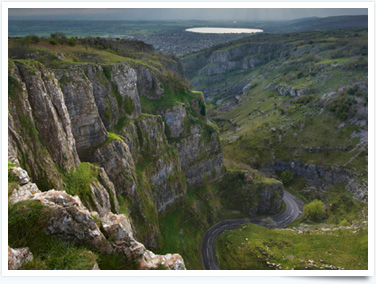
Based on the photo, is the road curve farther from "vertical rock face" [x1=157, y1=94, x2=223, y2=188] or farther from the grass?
"vertical rock face" [x1=157, y1=94, x2=223, y2=188]

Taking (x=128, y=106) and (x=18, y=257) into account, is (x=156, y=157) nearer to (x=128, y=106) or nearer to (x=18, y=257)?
(x=128, y=106)

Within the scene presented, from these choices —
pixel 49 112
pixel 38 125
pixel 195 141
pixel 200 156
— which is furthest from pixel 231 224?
pixel 38 125

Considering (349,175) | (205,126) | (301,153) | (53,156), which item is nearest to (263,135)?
(301,153)

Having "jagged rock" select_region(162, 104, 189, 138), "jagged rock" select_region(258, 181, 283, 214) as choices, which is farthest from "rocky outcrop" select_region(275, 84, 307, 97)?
"jagged rock" select_region(162, 104, 189, 138)

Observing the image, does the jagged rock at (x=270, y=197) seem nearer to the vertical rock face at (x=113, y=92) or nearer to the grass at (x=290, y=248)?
the grass at (x=290, y=248)
